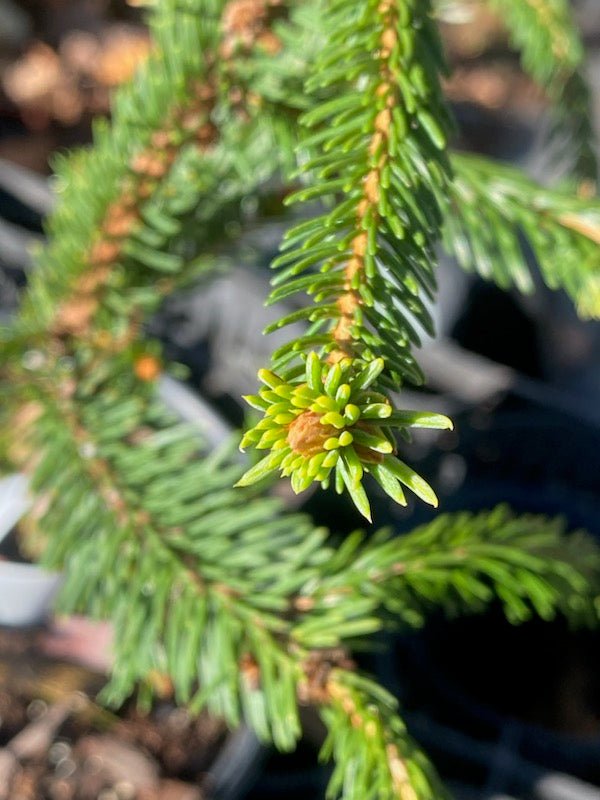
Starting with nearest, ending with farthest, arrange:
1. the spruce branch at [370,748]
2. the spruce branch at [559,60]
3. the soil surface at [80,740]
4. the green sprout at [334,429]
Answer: the green sprout at [334,429]
the spruce branch at [370,748]
the spruce branch at [559,60]
the soil surface at [80,740]

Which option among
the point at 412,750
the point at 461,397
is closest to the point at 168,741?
the point at 412,750

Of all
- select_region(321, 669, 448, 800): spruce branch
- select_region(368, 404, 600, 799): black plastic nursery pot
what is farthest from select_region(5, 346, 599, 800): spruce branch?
select_region(368, 404, 600, 799): black plastic nursery pot

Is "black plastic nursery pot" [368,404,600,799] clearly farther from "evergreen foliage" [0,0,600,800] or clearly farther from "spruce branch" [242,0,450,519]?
"spruce branch" [242,0,450,519]

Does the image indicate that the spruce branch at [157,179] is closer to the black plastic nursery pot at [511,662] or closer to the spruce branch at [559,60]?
the spruce branch at [559,60]

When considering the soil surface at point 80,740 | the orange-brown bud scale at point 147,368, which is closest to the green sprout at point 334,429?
the orange-brown bud scale at point 147,368

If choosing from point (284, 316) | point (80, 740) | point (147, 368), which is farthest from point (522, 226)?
point (80, 740)

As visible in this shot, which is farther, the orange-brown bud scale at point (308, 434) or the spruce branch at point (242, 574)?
the spruce branch at point (242, 574)

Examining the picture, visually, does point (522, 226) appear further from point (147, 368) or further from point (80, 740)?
point (80, 740)

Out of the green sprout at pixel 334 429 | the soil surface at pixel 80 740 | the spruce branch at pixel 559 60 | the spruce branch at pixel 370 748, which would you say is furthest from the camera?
the soil surface at pixel 80 740
